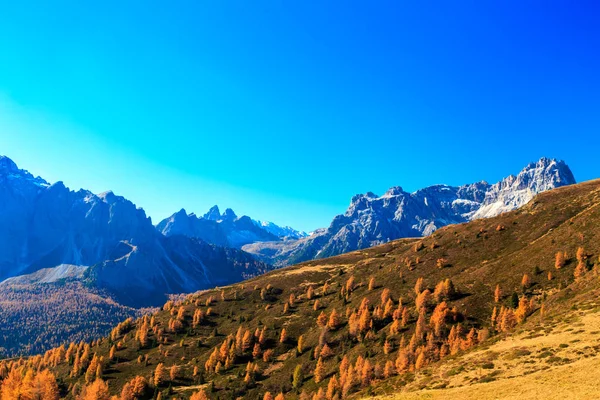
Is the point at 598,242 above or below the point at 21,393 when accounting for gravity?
above

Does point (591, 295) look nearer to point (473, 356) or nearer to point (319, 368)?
point (473, 356)

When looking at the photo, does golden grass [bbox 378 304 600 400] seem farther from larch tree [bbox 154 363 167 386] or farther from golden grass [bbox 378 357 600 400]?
larch tree [bbox 154 363 167 386]

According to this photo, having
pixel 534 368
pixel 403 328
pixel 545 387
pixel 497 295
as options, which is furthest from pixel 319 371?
pixel 545 387

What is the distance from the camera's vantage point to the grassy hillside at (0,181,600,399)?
348 ft

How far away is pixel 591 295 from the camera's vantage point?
88375 mm

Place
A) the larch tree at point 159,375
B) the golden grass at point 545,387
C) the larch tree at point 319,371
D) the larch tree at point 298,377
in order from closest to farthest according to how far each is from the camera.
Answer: the golden grass at point 545,387 < the larch tree at point 319,371 < the larch tree at point 298,377 < the larch tree at point 159,375

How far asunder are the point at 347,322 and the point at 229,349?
5434cm

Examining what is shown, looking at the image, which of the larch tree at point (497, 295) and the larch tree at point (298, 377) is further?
the larch tree at point (298, 377)

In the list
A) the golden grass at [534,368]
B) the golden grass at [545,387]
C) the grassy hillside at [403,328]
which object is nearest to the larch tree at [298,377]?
the grassy hillside at [403,328]

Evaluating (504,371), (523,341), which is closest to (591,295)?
(523,341)

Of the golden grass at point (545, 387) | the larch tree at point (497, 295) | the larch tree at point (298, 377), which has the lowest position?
the larch tree at point (298, 377)

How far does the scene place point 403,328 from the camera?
131875 millimetres

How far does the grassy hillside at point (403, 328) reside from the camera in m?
106

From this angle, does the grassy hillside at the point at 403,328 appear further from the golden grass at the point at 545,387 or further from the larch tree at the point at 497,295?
the golden grass at the point at 545,387
